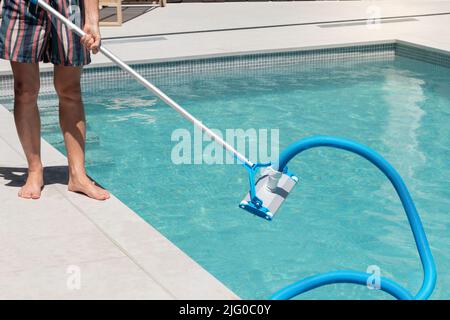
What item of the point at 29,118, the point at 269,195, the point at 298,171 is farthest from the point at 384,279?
the point at 298,171

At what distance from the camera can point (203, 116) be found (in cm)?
669

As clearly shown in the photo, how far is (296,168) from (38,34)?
2.28 m

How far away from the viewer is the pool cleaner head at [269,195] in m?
3.06

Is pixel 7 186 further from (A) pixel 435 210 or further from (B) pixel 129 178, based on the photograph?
(A) pixel 435 210

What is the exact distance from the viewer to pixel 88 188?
13.2ft

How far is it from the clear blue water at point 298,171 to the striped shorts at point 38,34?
1.20 meters

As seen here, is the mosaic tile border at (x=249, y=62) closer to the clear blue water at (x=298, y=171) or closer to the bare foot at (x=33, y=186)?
the clear blue water at (x=298, y=171)

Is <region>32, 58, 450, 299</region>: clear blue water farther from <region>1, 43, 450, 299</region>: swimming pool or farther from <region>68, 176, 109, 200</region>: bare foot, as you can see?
<region>68, 176, 109, 200</region>: bare foot

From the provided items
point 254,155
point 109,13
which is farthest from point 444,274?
point 109,13

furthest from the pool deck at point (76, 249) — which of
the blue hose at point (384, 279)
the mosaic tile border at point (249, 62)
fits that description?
the mosaic tile border at point (249, 62)

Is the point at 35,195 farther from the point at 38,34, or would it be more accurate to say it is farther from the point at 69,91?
the point at 38,34

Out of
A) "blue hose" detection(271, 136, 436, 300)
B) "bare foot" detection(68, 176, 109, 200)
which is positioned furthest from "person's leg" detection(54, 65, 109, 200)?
"blue hose" detection(271, 136, 436, 300)

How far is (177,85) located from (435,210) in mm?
3245

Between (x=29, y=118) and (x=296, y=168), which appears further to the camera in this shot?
(x=296, y=168)
